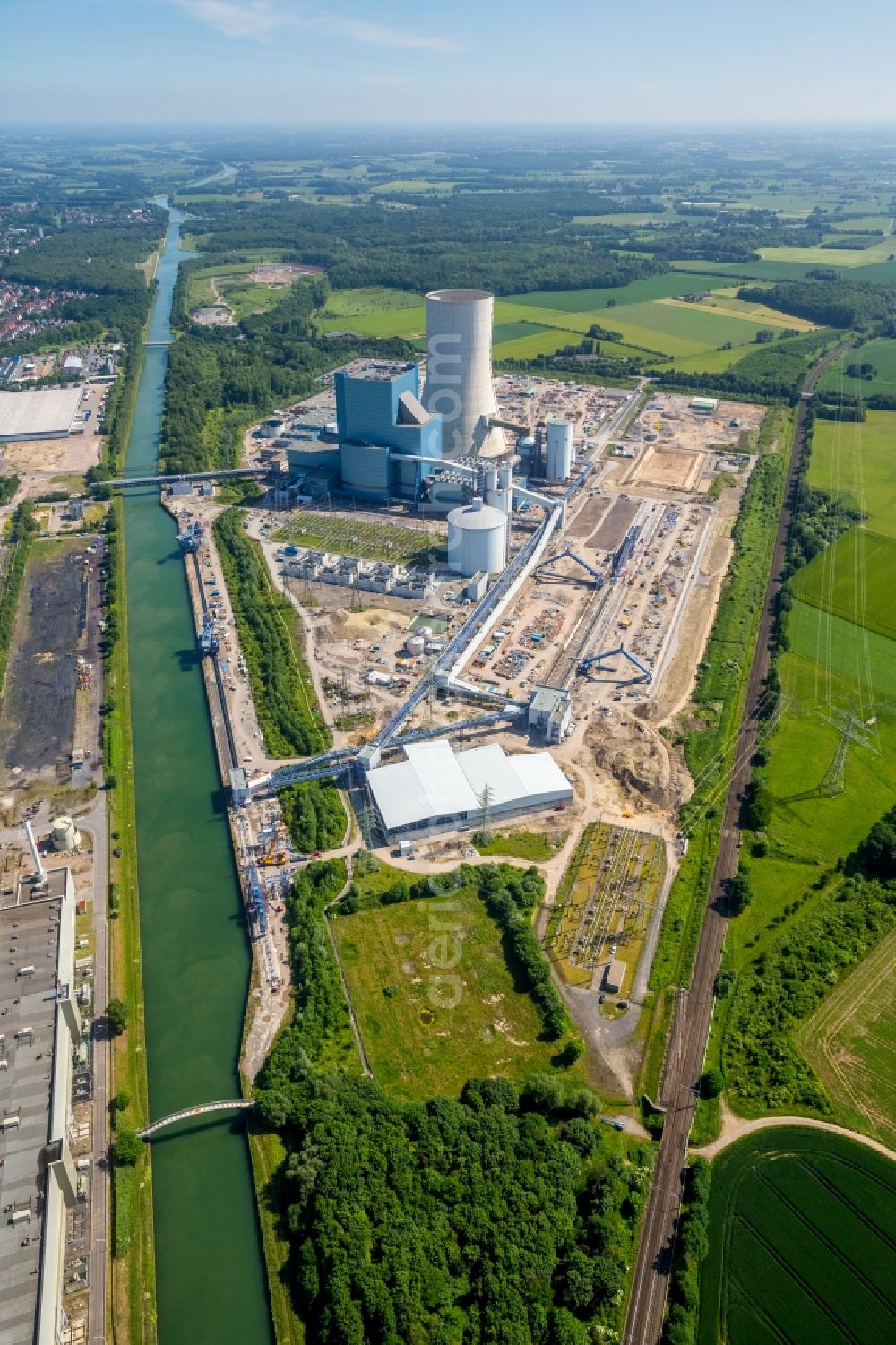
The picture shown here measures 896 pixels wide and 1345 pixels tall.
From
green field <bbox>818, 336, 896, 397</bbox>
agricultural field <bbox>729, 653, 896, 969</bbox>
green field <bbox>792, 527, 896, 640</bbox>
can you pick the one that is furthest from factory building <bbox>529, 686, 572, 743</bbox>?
green field <bbox>818, 336, 896, 397</bbox>

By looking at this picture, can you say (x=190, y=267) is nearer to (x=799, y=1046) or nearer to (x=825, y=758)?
(x=825, y=758)

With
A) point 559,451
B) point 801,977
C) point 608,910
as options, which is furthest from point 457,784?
point 559,451

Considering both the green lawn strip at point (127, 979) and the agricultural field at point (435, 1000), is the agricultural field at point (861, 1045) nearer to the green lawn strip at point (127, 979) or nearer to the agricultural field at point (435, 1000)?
the agricultural field at point (435, 1000)

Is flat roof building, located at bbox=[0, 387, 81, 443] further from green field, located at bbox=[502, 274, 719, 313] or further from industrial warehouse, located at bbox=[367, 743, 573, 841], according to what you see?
green field, located at bbox=[502, 274, 719, 313]

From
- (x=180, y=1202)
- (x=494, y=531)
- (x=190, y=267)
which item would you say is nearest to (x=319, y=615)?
(x=494, y=531)

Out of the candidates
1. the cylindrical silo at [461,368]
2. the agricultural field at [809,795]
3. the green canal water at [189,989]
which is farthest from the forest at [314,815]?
the cylindrical silo at [461,368]
